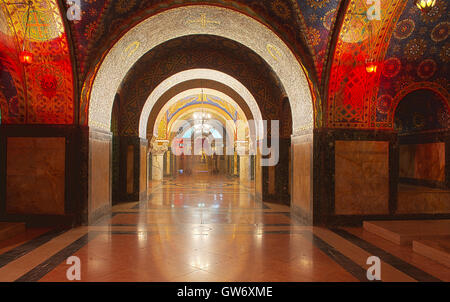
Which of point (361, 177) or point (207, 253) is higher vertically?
point (361, 177)

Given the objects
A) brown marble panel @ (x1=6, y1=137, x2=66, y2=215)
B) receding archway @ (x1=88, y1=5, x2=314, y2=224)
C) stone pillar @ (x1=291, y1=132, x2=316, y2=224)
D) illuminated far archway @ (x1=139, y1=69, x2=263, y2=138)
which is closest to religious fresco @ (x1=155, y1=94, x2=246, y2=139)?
illuminated far archway @ (x1=139, y1=69, x2=263, y2=138)

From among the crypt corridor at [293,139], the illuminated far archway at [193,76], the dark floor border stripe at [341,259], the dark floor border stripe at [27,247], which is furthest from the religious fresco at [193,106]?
the dark floor border stripe at [341,259]

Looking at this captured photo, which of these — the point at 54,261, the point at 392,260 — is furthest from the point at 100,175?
the point at 392,260

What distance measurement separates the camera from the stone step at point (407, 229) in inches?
193

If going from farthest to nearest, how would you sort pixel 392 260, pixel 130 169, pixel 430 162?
1. pixel 130 169
2. pixel 430 162
3. pixel 392 260

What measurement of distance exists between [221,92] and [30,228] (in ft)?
25.3

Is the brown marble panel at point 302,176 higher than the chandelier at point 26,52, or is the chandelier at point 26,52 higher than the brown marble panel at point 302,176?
the chandelier at point 26,52

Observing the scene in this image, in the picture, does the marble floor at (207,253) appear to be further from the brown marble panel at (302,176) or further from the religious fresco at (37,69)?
the religious fresco at (37,69)

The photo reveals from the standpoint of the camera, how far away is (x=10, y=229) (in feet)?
17.1

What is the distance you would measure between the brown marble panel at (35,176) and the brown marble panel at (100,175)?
56 centimetres

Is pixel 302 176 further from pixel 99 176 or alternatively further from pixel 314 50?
pixel 99 176

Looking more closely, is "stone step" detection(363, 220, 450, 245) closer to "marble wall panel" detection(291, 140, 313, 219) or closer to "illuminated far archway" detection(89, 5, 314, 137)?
"marble wall panel" detection(291, 140, 313, 219)

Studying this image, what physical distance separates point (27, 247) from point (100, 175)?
241 cm
